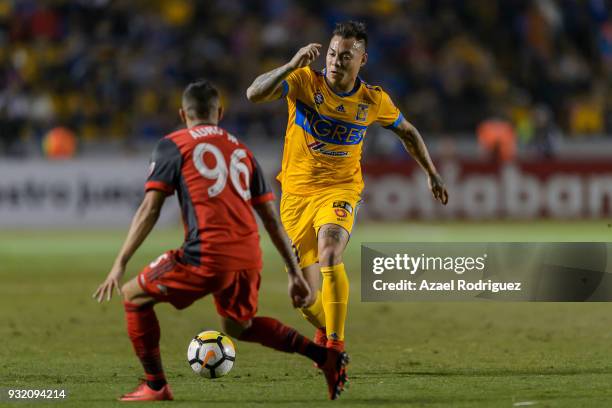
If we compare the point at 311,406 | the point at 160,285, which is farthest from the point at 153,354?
the point at 311,406

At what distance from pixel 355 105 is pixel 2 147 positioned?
1674 centimetres

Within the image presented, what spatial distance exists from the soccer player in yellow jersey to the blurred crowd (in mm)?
15292

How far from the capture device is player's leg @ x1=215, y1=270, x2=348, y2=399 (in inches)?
254

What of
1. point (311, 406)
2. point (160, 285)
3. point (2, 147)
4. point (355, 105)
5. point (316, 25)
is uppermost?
point (316, 25)

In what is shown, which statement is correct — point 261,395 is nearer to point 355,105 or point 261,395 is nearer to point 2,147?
point 355,105

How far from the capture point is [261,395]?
689 centimetres

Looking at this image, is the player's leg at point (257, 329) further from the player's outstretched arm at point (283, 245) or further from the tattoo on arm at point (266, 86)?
the tattoo on arm at point (266, 86)

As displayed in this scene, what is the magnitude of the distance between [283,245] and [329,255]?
1.38 metres

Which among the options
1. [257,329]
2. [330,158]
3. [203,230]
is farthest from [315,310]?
[203,230]

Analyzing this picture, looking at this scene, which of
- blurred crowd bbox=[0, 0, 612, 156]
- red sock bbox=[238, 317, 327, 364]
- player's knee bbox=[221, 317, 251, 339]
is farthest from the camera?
blurred crowd bbox=[0, 0, 612, 156]

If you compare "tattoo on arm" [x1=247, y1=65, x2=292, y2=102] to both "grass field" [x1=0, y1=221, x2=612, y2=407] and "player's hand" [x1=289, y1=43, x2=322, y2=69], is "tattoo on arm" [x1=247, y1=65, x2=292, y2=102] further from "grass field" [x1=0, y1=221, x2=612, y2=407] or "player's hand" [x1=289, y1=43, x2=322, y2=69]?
"grass field" [x1=0, y1=221, x2=612, y2=407]

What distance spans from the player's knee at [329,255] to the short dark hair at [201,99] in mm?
1737

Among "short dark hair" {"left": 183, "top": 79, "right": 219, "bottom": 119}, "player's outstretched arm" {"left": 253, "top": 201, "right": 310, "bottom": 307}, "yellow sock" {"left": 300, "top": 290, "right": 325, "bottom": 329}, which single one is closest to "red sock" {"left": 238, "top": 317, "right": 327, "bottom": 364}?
"player's outstretched arm" {"left": 253, "top": 201, "right": 310, "bottom": 307}

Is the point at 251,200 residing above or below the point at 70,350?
above
